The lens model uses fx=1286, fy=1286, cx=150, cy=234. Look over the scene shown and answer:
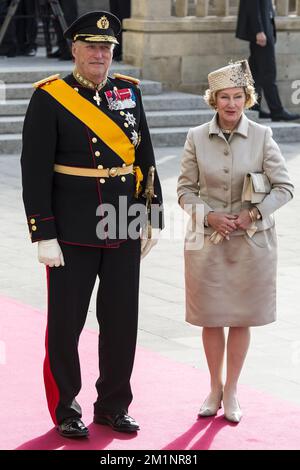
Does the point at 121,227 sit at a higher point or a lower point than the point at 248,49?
higher

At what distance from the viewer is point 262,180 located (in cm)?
593

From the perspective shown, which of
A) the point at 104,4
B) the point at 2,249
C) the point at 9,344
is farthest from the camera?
the point at 104,4

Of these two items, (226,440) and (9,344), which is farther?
(9,344)

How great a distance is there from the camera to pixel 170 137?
15.0 meters

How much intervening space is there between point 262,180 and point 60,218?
95 centimetres

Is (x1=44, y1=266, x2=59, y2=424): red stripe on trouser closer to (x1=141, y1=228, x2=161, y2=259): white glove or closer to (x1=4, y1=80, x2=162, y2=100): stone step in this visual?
(x1=141, y1=228, x2=161, y2=259): white glove

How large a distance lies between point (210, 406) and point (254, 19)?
9920 mm

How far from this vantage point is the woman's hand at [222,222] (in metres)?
5.91

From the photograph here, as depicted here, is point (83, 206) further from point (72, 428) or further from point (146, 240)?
point (72, 428)

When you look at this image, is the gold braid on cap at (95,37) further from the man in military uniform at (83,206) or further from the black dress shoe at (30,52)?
the black dress shoe at (30,52)

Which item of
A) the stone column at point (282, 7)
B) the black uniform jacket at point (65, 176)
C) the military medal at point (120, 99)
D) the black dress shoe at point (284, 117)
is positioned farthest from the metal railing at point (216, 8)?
the black uniform jacket at point (65, 176)
